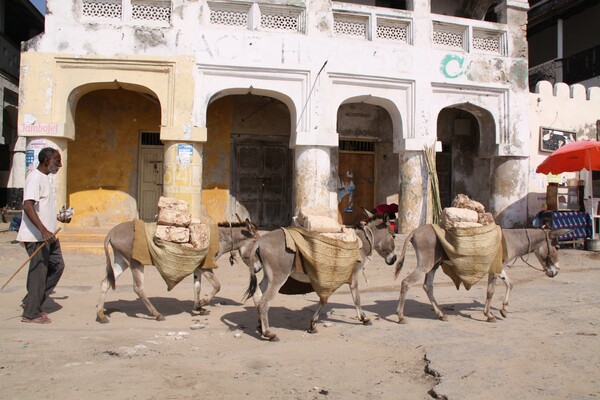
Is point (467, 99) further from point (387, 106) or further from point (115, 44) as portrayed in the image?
point (115, 44)

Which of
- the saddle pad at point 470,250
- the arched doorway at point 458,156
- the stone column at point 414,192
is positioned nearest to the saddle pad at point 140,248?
the saddle pad at point 470,250

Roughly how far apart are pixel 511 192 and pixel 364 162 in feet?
14.1

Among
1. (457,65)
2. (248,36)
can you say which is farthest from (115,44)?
(457,65)

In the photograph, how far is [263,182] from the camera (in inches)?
576

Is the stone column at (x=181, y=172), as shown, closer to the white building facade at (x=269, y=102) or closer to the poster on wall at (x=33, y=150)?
the white building facade at (x=269, y=102)

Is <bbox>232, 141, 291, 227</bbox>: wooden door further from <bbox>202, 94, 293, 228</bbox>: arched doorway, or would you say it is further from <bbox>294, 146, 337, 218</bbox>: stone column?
<bbox>294, 146, 337, 218</bbox>: stone column

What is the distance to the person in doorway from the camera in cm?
546

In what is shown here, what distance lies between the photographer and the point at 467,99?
1305cm

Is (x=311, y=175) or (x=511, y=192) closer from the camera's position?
(x=311, y=175)

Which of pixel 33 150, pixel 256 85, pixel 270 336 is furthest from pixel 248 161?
pixel 270 336

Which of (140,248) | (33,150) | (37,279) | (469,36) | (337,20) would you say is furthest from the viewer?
(469,36)

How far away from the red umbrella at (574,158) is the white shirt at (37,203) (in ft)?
37.2

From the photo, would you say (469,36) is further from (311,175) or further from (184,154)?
(184,154)

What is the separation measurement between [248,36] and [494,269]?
7.88m
